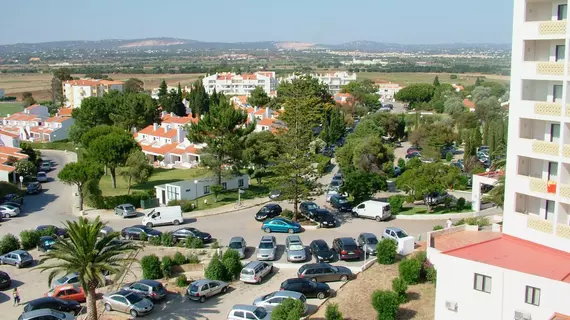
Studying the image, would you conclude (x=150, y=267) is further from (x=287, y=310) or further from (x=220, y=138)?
(x=220, y=138)

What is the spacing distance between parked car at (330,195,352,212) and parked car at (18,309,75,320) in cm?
1946

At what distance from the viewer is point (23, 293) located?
26031 millimetres

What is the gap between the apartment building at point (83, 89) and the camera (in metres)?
107

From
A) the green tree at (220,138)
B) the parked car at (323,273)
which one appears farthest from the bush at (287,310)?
the green tree at (220,138)

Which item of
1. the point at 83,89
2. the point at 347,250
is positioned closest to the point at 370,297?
the point at 347,250

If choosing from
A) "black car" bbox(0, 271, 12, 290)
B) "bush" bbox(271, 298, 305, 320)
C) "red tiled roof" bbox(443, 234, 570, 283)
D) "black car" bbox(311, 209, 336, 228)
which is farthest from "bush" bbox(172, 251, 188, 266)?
"red tiled roof" bbox(443, 234, 570, 283)

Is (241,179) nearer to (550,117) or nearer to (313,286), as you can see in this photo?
(313,286)

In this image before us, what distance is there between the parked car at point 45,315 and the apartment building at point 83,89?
3466 inches

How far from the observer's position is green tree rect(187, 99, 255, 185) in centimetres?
4256

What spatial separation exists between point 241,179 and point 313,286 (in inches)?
909

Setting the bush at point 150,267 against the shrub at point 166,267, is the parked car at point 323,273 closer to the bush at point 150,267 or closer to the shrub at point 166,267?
the shrub at point 166,267

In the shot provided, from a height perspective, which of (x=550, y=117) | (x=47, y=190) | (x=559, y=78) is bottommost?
(x=47, y=190)

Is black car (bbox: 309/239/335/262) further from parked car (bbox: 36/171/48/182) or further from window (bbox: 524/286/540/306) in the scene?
parked car (bbox: 36/171/48/182)

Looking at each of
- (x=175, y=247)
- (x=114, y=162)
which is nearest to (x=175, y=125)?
(x=114, y=162)
